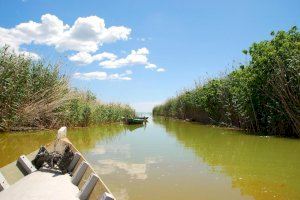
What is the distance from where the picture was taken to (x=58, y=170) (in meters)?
5.20

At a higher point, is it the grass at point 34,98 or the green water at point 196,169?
the grass at point 34,98

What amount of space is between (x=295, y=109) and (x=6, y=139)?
11441 millimetres

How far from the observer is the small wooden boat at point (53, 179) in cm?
379

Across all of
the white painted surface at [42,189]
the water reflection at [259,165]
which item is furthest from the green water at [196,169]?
the white painted surface at [42,189]

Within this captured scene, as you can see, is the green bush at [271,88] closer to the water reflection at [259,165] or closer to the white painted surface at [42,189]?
the water reflection at [259,165]

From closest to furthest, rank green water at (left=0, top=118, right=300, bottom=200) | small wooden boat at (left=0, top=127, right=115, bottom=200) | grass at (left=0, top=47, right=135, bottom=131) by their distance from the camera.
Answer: small wooden boat at (left=0, top=127, right=115, bottom=200) < green water at (left=0, top=118, right=300, bottom=200) < grass at (left=0, top=47, right=135, bottom=131)

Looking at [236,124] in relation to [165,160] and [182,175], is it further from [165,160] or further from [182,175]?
[182,175]

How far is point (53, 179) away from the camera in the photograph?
4680mm

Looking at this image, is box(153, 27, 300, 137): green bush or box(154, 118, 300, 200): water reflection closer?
box(154, 118, 300, 200): water reflection

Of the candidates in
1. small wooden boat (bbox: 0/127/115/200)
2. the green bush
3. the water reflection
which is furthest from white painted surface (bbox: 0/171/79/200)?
the green bush

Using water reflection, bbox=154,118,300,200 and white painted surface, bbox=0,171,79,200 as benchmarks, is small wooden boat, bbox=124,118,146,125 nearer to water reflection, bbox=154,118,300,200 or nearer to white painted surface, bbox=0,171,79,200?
water reflection, bbox=154,118,300,200

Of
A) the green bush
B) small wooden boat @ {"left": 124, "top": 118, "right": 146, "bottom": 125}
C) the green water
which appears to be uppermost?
the green bush

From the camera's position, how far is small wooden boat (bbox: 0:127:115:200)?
3.79m

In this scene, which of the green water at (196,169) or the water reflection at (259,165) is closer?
the green water at (196,169)
